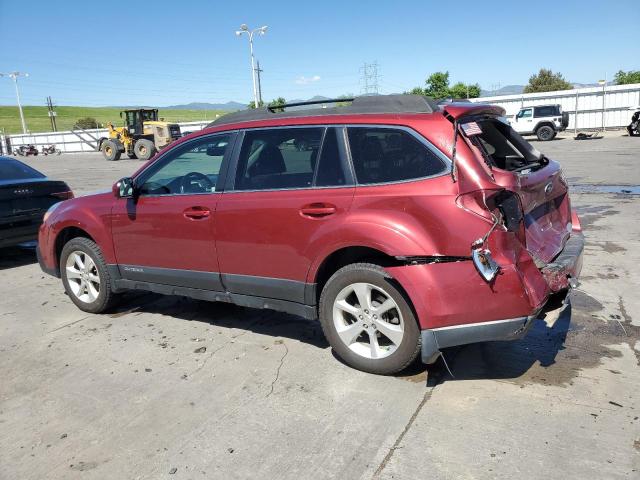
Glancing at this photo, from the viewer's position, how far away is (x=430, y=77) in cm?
5291

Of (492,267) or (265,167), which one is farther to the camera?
(265,167)

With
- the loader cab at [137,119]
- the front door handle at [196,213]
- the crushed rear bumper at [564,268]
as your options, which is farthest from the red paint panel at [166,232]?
the loader cab at [137,119]

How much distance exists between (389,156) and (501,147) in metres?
1.06

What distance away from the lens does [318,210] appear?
3723 mm

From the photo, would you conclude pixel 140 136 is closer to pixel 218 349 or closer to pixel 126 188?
pixel 126 188

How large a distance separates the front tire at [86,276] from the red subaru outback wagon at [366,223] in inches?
13.5

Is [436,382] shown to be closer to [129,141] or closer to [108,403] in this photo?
[108,403]

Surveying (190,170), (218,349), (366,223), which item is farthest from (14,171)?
(366,223)

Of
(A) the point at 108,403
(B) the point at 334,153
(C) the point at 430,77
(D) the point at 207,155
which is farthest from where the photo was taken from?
(C) the point at 430,77

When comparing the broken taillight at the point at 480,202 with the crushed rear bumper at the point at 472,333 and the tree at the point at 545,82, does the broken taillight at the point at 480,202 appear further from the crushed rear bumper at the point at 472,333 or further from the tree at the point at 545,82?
the tree at the point at 545,82

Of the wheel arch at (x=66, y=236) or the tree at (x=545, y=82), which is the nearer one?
the wheel arch at (x=66, y=236)

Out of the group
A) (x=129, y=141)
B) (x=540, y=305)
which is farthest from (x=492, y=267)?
→ (x=129, y=141)

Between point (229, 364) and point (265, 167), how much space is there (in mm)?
1520

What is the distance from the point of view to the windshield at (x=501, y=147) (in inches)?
137
